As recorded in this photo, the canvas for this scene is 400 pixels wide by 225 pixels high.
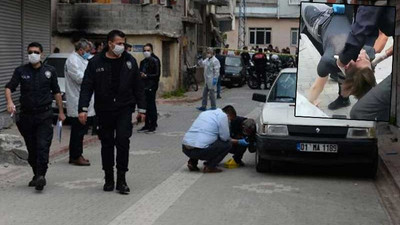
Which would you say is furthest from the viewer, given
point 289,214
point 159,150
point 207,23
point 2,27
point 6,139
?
point 207,23

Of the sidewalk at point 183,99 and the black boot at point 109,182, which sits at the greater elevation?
the sidewalk at point 183,99

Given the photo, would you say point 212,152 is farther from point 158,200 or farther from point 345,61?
point 345,61

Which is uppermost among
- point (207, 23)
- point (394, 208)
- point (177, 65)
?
point (207, 23)

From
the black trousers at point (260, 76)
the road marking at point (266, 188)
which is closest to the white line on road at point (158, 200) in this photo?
the road marking at point (266, 188)

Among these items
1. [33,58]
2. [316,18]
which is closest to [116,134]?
[33,58]

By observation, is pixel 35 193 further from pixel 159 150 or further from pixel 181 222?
pixel 159 150

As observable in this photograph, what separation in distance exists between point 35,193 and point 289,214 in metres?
3.33

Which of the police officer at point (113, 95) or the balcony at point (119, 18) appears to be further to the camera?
the balcony at point (119, 18)

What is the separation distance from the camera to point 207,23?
38.3 meters

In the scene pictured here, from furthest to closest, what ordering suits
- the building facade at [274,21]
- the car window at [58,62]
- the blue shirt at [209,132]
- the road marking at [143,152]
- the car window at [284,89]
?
the building facade at [274,21], the car window at [58,62], the road marking at [143,152], the car window at [284,89], the blue shirt at [209,132]

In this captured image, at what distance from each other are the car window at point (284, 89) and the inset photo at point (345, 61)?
1534mm

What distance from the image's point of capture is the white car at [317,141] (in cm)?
936

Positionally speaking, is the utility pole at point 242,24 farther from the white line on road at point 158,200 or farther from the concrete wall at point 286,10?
the white line on road at point 158,200

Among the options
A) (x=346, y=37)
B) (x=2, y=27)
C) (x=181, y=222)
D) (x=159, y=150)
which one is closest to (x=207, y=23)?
(x=2, y=27)
